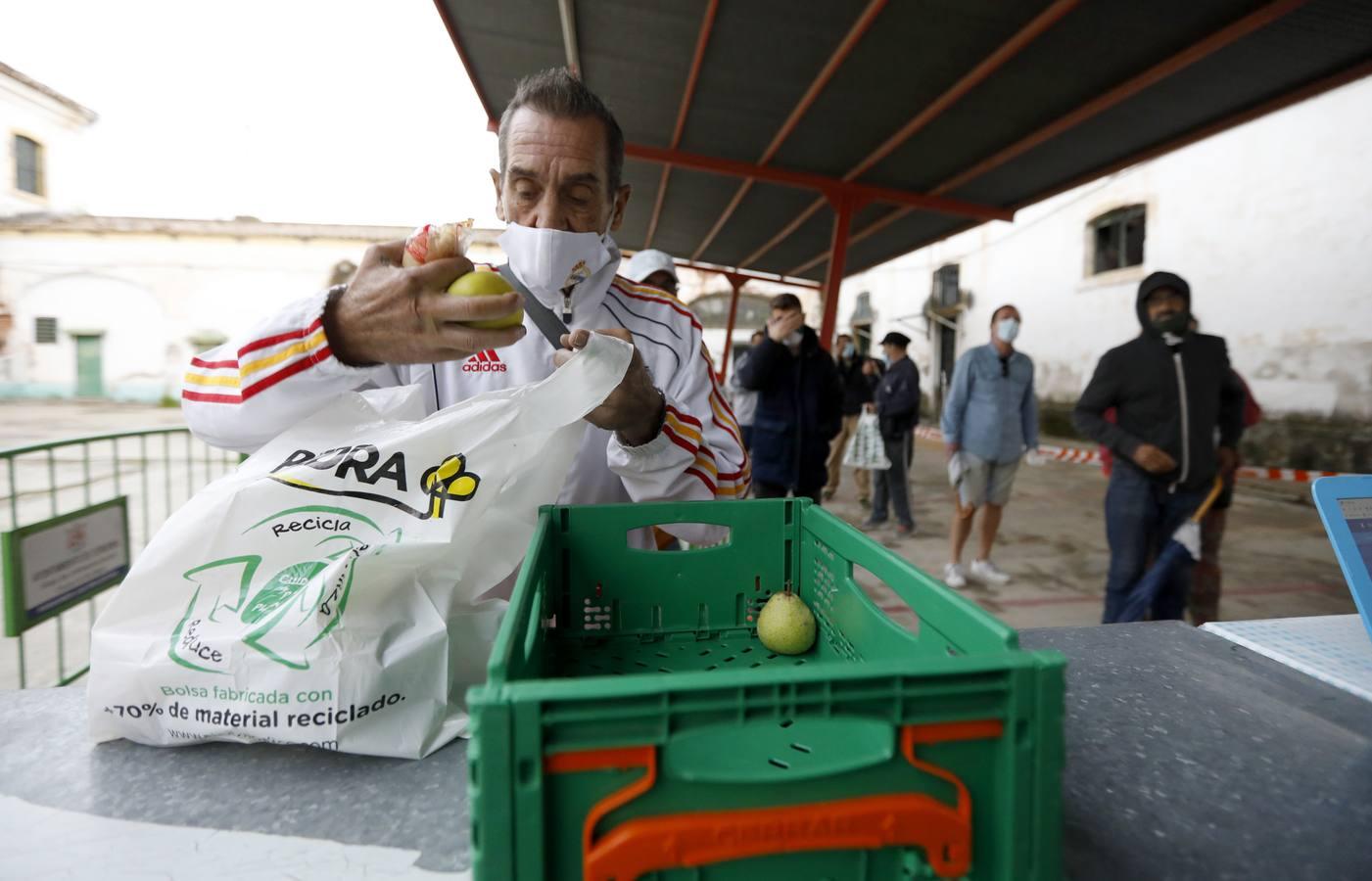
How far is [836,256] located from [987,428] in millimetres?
2683

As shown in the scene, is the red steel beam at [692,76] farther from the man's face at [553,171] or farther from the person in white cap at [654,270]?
the man's face at [553,171]

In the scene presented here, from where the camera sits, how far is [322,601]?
2.84 ft

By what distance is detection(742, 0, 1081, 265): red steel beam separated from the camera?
3.72m

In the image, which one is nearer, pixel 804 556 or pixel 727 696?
pixel 727 696

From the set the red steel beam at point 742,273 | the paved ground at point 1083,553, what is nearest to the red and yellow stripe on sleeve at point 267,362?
the paved ground at point 1083,553

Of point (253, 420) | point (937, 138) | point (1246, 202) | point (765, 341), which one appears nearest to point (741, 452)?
point (253, 420)

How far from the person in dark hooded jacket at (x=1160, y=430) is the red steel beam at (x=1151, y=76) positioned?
55.4 inches

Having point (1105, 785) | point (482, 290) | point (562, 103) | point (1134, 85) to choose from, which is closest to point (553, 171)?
point (562, 103)

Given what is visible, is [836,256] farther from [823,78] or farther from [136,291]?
[136,291]

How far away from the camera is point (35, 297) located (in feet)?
71.1

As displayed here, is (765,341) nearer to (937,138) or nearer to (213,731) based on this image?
(937,138)

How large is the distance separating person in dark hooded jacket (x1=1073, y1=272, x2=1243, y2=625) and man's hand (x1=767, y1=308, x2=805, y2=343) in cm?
164

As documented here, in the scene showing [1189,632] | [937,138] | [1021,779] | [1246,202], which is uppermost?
[1246,202]

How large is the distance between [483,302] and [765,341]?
382 centimetres
